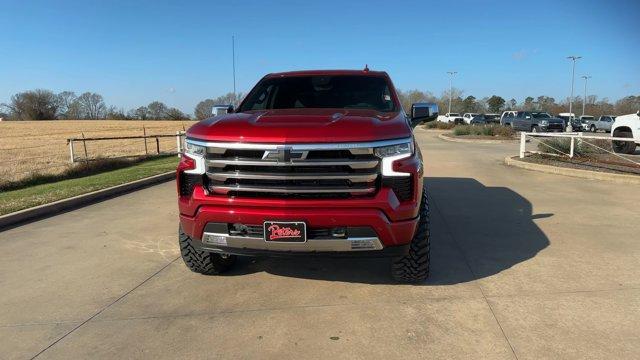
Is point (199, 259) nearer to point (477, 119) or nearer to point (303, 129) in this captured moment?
point (303, 129)

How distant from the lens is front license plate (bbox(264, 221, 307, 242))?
A: 354 centimetres

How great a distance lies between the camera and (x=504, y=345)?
3.19 m

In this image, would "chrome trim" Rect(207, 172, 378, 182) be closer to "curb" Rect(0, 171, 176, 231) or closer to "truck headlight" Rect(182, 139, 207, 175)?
"truck headlight" Rect(182, 139, 207, 175)

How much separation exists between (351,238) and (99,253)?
10.4 feet

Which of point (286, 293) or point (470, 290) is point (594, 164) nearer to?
point (470, 290)

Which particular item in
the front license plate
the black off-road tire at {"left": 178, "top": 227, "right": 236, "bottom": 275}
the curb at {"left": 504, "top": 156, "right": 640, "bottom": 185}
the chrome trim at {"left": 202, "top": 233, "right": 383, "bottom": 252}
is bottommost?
the curb at {"left": 504, "top": 156, "right": 640, "bottom": 185}

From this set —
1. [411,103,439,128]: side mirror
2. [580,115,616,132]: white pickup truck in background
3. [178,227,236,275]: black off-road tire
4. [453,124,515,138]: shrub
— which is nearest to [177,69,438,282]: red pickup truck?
[178,227,236,275]: black off-road tire

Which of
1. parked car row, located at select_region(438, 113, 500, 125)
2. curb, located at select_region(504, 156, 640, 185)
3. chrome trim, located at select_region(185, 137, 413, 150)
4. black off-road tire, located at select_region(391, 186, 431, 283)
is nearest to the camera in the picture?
chrome trim, located at select_region(185, 137, 413, 150)

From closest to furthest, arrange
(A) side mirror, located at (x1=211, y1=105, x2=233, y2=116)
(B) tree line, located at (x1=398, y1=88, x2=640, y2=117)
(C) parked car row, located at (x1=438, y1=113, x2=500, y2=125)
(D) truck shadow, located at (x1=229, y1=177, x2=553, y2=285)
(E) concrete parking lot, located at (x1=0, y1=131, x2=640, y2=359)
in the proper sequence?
(E) concrete parking lot, located at (x1=0, y1=131, x2=640, y2=359), (D) truck shadow, located at (x1=229, y1=177, x2=553, y2=285), (A) side mirror, located at (x1=211, y1=105, x2=233, y2=116), (C) parked car row, located at (x1=438, y1=113, x2=500, y2=125), (B) tree line, located at (x1=398, y1=88, x2=640, y2=117)

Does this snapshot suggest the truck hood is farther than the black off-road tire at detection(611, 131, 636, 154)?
No

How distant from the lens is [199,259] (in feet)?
14.4

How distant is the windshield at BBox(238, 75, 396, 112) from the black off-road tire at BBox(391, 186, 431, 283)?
1.47 meters

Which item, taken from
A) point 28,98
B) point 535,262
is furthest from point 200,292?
→ point 28,98

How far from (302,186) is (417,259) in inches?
47.6
